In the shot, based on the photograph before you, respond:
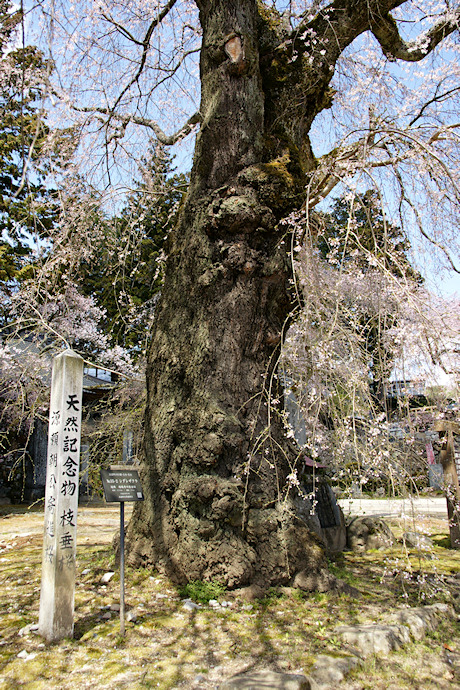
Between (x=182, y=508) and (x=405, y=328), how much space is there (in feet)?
7.99

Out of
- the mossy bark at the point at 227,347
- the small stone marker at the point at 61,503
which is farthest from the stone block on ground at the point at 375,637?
the small stone marker at the point at 61,503

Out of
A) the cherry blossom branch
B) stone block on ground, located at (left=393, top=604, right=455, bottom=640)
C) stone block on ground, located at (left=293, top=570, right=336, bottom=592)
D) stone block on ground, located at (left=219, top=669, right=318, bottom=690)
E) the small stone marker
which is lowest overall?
stone block on ground, located at (left=393, top=604, right=455, bottom=640)

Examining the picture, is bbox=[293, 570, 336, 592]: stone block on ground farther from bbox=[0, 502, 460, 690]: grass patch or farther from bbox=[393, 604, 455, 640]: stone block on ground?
bbox=[393, 604, 455, 640]: stone block on ground

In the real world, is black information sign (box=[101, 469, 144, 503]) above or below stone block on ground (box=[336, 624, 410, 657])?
above

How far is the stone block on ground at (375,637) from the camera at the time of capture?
9.57 feet

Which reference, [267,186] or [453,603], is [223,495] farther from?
[267,186]

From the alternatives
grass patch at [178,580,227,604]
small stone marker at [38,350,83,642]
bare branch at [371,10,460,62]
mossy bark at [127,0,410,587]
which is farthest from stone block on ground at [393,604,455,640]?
bare branch at [371,10,460,62]

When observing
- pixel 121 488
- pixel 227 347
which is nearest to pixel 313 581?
pixel 121 488

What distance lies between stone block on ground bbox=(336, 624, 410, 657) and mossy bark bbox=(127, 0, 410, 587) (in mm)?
809

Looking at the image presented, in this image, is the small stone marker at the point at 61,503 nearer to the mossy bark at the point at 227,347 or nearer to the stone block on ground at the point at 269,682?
the mossy bark at the point at 227,347

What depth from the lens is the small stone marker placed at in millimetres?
2941

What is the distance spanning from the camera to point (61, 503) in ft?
10.1

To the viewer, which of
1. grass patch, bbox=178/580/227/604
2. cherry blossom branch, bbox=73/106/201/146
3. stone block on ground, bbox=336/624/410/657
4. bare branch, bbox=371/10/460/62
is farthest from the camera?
cherry blossom branch, bbox=73/106/201/146

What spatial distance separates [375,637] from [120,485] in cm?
200
